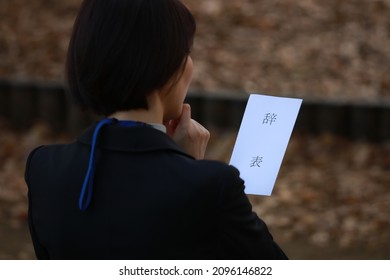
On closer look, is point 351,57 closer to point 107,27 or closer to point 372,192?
point 372,192

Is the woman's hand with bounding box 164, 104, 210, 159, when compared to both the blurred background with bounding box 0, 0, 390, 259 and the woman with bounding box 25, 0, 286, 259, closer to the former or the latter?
the woman with bounding box 25, 0, 286, 259

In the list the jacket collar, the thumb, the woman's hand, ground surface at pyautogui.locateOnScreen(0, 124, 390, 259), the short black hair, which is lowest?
ground surface at pyautogui.locateOnScreen(0, 124, 390, 259)

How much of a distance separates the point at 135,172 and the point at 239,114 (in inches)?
193

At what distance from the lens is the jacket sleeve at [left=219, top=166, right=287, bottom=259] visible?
159 centimetres

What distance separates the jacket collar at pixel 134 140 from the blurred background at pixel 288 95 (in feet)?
11.9

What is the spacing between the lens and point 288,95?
22.4 feet

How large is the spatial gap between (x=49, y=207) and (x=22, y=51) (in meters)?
6.49

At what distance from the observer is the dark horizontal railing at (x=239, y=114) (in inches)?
251

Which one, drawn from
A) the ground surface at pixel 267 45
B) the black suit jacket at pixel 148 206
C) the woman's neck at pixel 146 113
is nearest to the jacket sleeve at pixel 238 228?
the black suit jacket at pixel 148 206

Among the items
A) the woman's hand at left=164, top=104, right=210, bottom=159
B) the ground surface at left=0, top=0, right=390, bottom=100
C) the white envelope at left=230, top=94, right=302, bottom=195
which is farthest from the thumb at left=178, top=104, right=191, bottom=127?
the ground surface at left=0, top=0, right=390, bottom=100

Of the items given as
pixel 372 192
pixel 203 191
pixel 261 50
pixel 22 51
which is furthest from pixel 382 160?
pixel 203 191

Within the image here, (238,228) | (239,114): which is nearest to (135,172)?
(238,228)

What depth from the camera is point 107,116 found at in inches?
68.2

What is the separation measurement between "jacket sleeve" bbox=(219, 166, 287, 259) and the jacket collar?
101mm
